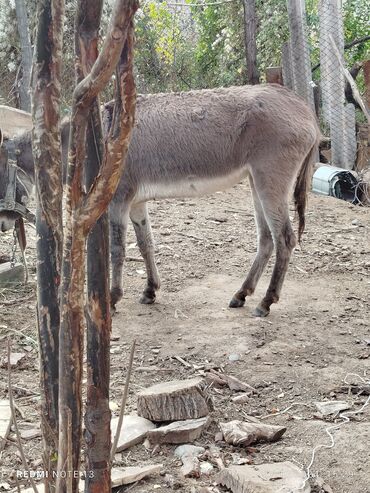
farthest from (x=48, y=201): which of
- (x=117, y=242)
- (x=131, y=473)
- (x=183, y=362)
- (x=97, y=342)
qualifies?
(x=117, y=242)

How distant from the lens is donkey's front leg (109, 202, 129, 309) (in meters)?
5.25

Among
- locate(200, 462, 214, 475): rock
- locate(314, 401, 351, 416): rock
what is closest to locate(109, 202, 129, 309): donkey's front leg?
locate(314, 401, 351, 416): rock

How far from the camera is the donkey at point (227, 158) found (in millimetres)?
5137

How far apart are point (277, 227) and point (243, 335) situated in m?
0.88

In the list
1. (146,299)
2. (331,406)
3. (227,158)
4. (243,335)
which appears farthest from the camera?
(146,299)

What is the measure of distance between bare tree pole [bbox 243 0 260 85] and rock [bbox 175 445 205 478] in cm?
761

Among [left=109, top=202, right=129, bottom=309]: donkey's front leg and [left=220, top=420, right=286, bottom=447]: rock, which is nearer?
[left=220, top=420, right=286, bottom=447]: rock

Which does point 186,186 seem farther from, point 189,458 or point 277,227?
point 189,458

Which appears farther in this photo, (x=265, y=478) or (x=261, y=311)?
(x=261, y=311)

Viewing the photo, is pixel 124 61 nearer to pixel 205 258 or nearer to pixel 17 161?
pixel 17 161

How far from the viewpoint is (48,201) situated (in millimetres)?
1822

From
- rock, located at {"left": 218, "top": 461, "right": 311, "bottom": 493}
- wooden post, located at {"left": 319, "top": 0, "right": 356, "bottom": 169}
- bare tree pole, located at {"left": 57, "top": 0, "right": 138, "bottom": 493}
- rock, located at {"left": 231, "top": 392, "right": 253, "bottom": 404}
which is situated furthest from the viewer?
wooden post, located at {"left": 319, "top": 0, "right": 356, "bottom": 169}

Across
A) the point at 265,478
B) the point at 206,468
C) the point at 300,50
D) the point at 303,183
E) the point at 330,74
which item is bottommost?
the point at 206,468

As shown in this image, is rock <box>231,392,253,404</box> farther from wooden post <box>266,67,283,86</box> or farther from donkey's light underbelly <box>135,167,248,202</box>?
wooden post <box>266,67,283,86</box>
